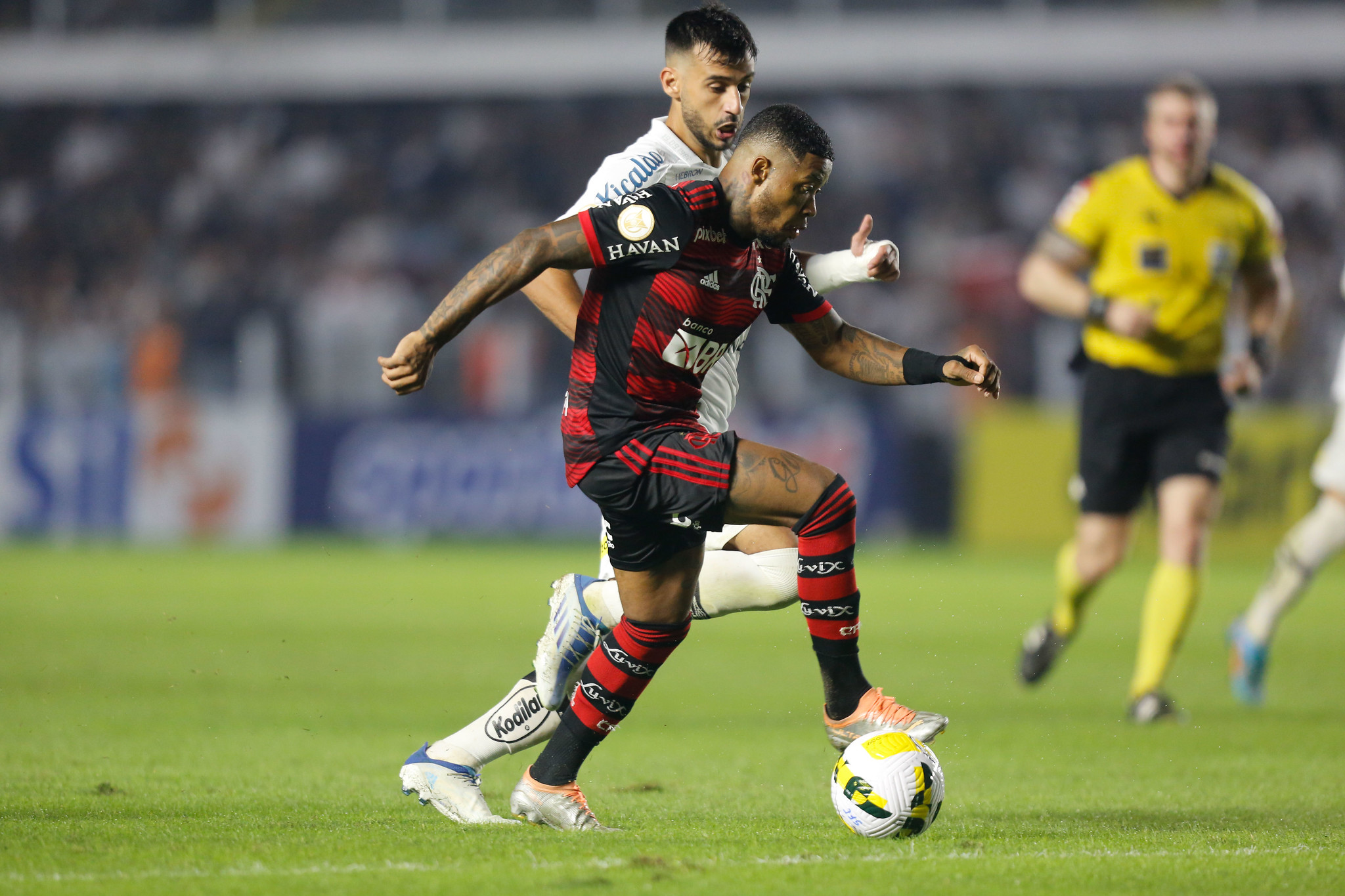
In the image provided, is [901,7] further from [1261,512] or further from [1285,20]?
[1261,512]

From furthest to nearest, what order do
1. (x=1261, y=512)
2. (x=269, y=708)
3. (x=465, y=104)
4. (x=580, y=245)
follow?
(x=465, y=104)
(x=1261, y=512)
(x=269, y=708)
(x=580, y=245)

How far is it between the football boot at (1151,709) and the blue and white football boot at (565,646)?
2983 millimetres

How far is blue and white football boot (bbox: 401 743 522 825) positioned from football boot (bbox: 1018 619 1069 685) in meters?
3.59

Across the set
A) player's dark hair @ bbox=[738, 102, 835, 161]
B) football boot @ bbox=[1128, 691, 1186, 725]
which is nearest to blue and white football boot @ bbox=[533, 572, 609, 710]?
player's dark hair @ bbox=[738, 102, 835, 161]

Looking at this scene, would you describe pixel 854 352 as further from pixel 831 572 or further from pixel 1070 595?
pixel 1070 595

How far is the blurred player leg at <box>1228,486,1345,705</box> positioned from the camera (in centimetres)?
737

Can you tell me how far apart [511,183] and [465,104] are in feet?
7.12

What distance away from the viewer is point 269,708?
6.99 metres

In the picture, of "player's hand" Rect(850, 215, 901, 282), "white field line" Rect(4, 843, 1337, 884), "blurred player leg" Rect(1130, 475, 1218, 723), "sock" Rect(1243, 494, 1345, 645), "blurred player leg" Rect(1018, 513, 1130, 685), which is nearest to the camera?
"white field line" Rect(4, 843, 1337, 884)

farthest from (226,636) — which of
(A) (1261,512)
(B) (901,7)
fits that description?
(B) (901,7)

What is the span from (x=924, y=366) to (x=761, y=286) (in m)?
0.50

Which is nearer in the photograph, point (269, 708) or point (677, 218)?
point (677, 218)

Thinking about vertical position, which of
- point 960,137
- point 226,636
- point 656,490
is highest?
point 960,137

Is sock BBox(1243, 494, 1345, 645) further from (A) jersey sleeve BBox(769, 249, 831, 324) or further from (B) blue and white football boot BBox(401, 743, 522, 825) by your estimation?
(B) blue and white football boot BBox(401, 743, 522, 825)
